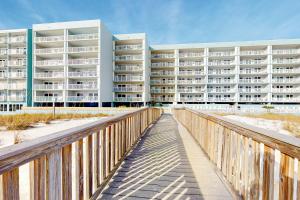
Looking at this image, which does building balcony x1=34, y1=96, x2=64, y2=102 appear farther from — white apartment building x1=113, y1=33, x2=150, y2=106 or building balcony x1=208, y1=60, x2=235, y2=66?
building balcony x1=208, y1=60, x2=235, y2=66

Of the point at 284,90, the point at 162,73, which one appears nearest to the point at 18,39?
the point at 162,73

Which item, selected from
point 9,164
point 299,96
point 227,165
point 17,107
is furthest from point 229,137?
point 299,96

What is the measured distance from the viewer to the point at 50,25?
2844cm

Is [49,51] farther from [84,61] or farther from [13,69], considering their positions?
[13,69]

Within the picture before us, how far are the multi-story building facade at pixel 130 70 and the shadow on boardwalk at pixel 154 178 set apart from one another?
24726mm

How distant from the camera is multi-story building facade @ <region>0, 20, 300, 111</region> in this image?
27.9 metres

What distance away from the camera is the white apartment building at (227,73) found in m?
33.8

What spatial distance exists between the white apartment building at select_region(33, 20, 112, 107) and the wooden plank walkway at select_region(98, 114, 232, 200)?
24.8 meters

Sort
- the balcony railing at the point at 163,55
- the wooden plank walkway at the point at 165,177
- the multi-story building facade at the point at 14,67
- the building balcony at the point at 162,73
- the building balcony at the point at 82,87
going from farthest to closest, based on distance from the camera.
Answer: the building balcony at the point at 162,73, the balcony railing at the point at 163,55, the multi-story building facade at the point at 14,67, the building balcony at the point at 82,87, the wooden plank walkway at the point at 165,177

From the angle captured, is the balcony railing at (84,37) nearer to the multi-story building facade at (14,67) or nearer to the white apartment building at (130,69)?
the white apartment building at (130,69)

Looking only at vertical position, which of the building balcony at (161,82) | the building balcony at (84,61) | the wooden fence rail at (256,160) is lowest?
the wooden fence rail at (256,160)

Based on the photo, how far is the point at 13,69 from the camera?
101 feet

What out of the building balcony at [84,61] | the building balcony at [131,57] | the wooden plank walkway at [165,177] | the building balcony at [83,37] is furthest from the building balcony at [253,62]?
A: the wooden plank walkway at [165,177]

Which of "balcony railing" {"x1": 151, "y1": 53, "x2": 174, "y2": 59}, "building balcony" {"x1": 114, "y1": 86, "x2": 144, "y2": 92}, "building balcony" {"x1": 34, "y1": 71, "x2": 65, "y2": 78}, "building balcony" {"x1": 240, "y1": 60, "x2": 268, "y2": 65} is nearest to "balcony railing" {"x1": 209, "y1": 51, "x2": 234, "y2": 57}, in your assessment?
"building balcony" {"x1": 240, "y1": 60, "x2": 268, "y2": 65}
